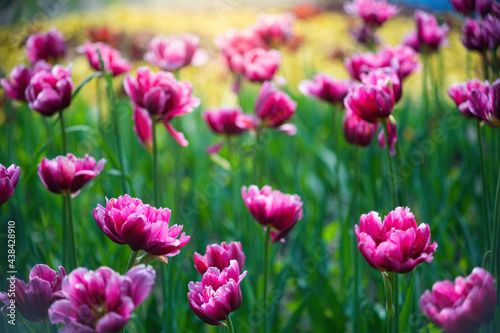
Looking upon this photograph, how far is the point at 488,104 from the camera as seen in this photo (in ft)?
2.22

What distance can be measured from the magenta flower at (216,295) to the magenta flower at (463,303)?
200 mm

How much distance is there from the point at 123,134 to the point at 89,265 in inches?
30.5

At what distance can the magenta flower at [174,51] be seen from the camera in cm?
123

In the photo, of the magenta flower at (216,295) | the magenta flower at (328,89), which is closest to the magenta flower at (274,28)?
the magenta flower at (328,89)

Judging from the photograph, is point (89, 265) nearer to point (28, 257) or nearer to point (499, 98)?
point (28, 257)

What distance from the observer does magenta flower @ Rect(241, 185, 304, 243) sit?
2.40ft

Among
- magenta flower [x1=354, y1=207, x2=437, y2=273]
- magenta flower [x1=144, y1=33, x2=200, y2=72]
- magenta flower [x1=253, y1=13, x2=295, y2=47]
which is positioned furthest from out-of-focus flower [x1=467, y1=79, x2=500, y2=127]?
magenta flower [x1=253, y1=13, x2=295, y2=47]

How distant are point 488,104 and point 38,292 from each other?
617 mm

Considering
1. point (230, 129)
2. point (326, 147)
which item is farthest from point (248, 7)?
point (230, 129)

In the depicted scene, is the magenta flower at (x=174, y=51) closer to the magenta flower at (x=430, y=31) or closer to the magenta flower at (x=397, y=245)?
the magenta flower at (x=430, y=31)

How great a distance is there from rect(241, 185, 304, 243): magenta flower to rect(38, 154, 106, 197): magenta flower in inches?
8.9

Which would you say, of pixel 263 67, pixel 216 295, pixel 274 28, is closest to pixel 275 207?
pixel 216 295

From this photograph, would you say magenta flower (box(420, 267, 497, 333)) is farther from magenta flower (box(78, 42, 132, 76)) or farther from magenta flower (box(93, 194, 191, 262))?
magenta flower (box(78, 42, 132, 76))

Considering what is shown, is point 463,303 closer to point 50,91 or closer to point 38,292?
point 38,292
